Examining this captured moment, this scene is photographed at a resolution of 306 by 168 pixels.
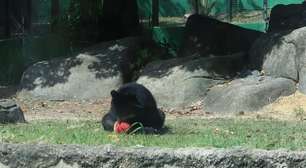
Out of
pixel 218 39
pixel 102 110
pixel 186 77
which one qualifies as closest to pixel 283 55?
pixel 186 77

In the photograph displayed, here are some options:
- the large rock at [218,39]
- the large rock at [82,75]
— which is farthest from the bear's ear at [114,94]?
→ the large rock at [218,39]

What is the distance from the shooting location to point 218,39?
14.5 meters

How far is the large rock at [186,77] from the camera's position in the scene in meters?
12.4

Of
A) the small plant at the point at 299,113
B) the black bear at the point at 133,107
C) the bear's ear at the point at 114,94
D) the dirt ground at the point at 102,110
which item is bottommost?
the dirt ground at the point at 102,110

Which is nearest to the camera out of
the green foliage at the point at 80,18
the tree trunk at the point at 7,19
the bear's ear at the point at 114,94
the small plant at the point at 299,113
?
the bear's ear at the point at 114,94

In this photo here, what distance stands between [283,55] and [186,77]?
1762mm

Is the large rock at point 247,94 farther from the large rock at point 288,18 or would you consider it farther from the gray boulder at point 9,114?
the gray boulder at point 9,114

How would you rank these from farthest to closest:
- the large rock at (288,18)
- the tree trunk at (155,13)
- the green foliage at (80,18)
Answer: the tree trunk at (155,13) → the green foliage at (80,18) → the large rock at (288,18)

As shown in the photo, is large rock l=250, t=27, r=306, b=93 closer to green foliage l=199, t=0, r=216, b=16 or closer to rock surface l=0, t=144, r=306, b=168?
rock surface l=0, t=144, r=306, b=168

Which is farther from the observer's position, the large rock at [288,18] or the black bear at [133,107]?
the large rock at [288,18]

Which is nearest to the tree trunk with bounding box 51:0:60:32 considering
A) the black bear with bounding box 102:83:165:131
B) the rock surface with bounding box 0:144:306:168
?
the black bear with bounding box 102:83:165:131

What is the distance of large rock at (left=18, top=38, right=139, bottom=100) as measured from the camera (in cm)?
1359

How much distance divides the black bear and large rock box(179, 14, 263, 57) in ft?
25.0

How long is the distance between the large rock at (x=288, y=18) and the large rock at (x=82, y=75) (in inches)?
117
